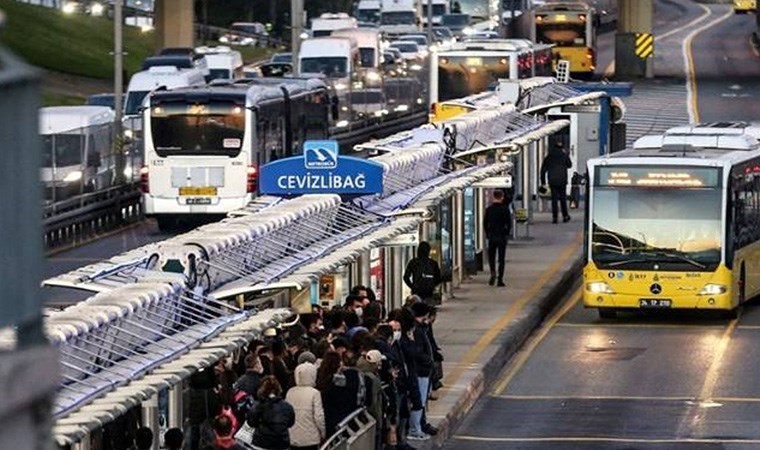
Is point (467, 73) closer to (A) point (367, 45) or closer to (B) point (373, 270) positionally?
(A) point (367, 45)

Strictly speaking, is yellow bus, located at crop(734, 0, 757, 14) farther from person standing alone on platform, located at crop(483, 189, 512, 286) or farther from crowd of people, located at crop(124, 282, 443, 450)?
crowd of people, located at crop(124, 282, 443, 450)

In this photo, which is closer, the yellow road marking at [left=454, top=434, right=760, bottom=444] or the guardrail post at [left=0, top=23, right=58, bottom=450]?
the guardrail post at [left=0, top=23, right=58, bottom=450]

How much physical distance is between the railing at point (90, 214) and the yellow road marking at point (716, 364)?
40.4ft

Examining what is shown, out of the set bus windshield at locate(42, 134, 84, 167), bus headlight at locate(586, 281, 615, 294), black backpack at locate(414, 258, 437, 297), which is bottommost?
bus headlight at locate(586, 281, 615, 294)

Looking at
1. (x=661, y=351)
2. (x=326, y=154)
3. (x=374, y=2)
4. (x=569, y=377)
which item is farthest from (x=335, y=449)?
(x=374, y=2)

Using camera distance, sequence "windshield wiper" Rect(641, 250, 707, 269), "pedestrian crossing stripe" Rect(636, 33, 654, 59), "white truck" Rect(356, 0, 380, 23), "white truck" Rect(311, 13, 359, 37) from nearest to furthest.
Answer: "windshield wiper" Rect(641, 250, 707, 269), "white truck" Rect(311, 13, 359, 37), "pedestrian crossing stripe" Rect(636, 33, 654, 59), "white truck" Rect(356, 0, 380, 23)

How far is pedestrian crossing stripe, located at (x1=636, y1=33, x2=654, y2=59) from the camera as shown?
94562 mm

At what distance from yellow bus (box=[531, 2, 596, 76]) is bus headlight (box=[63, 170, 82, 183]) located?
51804 millimetres

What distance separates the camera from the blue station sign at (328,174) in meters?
24.6

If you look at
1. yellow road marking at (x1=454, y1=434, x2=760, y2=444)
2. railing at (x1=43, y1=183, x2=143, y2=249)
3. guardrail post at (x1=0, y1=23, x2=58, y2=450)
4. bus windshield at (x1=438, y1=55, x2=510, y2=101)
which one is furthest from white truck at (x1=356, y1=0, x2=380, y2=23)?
guardrail post at (x1=0, y1=23, x2=58, y2=450)

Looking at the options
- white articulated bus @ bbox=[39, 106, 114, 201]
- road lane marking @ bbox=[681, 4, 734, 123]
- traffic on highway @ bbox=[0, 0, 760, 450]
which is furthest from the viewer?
road lane marking @ bbox=[681, 4, 734, 123]

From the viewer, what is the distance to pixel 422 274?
88.9ft

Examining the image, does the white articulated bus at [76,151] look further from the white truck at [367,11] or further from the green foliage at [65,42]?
the white truck at [367,11]

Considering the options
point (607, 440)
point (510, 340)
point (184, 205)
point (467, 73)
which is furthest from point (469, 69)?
point (607, 440)
